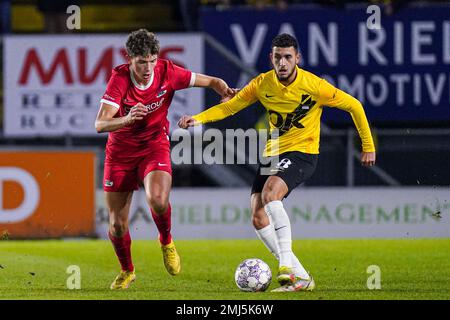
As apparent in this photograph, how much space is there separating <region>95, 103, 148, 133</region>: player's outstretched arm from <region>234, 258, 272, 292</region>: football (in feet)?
4.91

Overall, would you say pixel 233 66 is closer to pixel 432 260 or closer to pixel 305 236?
pixel 305 236

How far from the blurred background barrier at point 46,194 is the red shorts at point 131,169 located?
5654 millimetres

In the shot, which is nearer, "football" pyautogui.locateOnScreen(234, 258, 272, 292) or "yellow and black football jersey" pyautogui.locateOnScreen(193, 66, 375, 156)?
"football" pyautogui.locateOnScreen(234, 258, 272, 292)

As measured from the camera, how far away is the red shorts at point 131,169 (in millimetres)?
10039

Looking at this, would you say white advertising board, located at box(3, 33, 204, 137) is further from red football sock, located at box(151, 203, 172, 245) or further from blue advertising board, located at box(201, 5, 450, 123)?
red football sock, located at box(151, 203, 172, 245)

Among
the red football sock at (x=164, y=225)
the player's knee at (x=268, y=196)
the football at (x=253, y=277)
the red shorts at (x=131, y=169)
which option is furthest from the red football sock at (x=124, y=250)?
the player's knee at (x=268, y=196)

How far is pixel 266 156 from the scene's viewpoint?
10.0m

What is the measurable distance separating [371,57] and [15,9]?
646 cm

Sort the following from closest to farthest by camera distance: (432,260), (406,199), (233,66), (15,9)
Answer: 1. (432,260)
2. (406,199)
3. (233,66)
4. (15,9)

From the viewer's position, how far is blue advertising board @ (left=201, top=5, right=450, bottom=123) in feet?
55.7

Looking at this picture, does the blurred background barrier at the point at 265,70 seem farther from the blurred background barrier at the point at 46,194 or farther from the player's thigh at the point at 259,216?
the player's thigh at the point at 259,216

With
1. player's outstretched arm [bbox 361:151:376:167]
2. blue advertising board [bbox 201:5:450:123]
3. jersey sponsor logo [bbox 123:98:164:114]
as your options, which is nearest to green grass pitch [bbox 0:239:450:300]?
player's outstretched arm [bbox 361:151:376:167]

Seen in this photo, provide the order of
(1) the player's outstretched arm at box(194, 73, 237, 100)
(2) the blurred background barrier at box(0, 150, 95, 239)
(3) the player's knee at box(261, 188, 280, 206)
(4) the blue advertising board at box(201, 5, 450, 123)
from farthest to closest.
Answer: (4) the blue advertising board at box(201, 5, 450, 123), (2) the blurred background barrier at box(0, 150, 95, 239), (1) the player's outstretched arm at box(194, 73, 237, 100), (3) the player's knee at box(261, 188, 280, 206)
